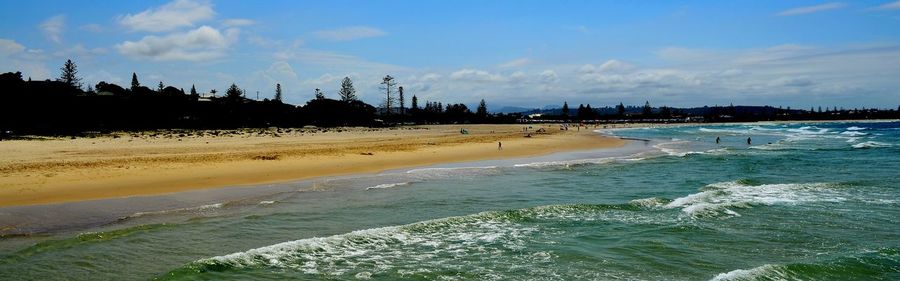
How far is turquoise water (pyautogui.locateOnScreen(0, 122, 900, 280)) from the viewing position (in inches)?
322

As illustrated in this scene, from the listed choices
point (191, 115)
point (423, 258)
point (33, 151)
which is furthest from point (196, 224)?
point (191, 115)

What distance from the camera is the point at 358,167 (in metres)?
23.8

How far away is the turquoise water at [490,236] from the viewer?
322 inches

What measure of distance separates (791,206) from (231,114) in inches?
2280

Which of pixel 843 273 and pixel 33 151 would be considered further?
pixel 33 151

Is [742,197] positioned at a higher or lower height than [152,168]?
lower

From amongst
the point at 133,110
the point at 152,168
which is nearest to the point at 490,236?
the point at 152,168

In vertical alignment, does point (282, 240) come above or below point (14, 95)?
below

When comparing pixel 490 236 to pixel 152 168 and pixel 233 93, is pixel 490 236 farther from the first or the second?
pixel 233 93

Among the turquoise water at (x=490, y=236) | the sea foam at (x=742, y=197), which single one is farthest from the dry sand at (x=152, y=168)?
the sea foam at (x=742, y=197)

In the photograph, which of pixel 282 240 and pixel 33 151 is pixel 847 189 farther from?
pixel 33 151

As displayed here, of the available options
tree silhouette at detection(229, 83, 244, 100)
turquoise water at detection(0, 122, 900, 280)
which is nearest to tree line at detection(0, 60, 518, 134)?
tree silhouette at detection(229, 83, 244, 100)

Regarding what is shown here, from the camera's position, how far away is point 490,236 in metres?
10.5

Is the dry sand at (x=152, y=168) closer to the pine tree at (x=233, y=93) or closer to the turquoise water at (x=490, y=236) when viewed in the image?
the turquoise water at (x=490, y=236)
